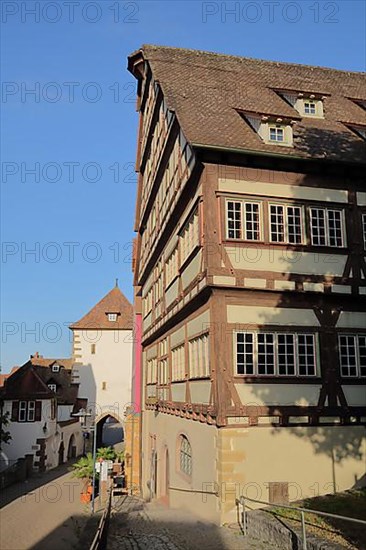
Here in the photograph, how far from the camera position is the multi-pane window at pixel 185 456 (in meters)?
16.5

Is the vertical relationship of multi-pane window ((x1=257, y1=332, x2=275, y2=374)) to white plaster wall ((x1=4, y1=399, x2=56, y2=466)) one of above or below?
above

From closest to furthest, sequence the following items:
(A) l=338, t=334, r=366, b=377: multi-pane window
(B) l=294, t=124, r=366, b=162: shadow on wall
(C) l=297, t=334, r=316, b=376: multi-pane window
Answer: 1. (C) l=297, t=334, r=316, b=376: multi-pane window
2. (A) l=338, t=334, r=366, b=377: multi-pane window
3. (B) l=294, t=124, r=366, b=162: shadow on wall

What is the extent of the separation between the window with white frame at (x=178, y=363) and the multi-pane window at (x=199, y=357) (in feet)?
3.60

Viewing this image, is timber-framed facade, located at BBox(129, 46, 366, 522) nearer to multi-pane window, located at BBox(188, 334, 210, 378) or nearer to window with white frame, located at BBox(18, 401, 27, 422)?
multi-pane window, located at BBox(188, 334, 210, 378)

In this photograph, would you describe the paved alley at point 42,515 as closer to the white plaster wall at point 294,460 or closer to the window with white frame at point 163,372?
the window with white frame at point 163,372

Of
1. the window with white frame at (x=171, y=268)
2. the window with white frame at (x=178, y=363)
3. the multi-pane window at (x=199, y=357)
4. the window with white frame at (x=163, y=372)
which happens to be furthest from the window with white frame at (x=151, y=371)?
the multi-pane window at (x=199, y=357)

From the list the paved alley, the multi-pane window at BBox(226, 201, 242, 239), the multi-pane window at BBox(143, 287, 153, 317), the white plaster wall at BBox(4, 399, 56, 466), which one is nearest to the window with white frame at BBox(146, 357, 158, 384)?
the multi-pane window at BBox(143, 287, 153, 317)

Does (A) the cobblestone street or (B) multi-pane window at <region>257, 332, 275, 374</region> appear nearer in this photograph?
(A) the cobblestone street

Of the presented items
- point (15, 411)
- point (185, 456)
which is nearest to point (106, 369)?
point (15, 411)

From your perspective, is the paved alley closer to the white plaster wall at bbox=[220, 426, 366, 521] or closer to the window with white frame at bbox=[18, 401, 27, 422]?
the window with white frame at bbox=[18, 401, 27, 422]

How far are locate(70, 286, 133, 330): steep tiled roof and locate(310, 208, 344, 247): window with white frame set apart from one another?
3709cm

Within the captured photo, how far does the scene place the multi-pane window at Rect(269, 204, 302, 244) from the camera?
1423 centimetres

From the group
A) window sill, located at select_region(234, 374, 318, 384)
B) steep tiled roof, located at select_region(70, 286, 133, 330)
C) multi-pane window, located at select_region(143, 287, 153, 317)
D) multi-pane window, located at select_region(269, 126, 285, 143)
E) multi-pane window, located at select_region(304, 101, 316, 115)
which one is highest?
multi-pane window, located at select_region(304, 101, 316, 115)

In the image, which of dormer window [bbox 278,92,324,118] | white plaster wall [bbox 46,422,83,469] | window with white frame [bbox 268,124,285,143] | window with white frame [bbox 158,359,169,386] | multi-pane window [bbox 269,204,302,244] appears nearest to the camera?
multi-pane window [bbox 269,204,302,244]
